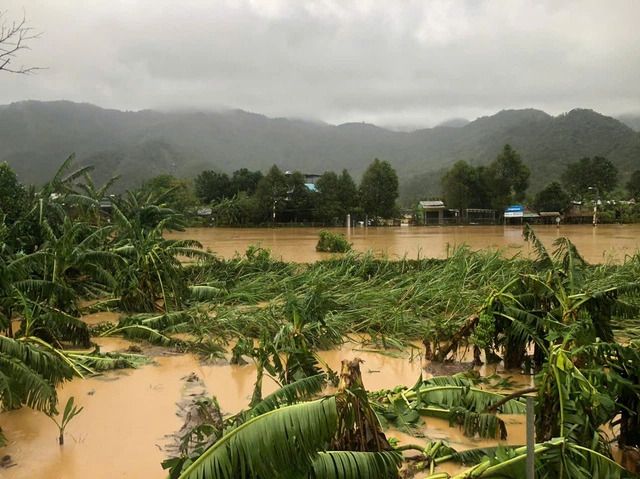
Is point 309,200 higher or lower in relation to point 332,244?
higher

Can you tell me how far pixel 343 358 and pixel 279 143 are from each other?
544ft

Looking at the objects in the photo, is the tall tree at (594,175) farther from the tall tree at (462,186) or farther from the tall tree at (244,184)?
the tall tree at (244,184)

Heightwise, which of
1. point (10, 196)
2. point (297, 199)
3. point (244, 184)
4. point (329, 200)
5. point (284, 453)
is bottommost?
point (284, 453)

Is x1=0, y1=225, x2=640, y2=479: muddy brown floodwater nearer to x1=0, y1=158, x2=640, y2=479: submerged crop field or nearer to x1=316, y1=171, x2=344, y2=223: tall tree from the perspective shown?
x1=0, y1=158, x2=640, y2=479: submerged crop field

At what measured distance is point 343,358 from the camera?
6246 millimetres

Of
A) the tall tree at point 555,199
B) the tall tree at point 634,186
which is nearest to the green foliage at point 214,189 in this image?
the tall tree at point 555,199

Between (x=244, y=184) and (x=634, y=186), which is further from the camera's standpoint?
(x=634, y=186)

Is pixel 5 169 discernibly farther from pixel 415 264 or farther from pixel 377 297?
pixel 415 264

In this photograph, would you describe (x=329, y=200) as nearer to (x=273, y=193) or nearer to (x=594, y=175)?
(x=273, y=193)

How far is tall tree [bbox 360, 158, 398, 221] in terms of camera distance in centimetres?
4553

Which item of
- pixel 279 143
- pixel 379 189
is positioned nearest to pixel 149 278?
pixel 379 189

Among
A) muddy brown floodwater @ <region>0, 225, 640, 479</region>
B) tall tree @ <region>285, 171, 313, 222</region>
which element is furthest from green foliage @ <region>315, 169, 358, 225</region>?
muddy brown floodwater @ <region>0, 225, 640, 479</region>

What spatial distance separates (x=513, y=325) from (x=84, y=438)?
401 cm

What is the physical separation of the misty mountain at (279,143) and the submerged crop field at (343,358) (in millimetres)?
78122
